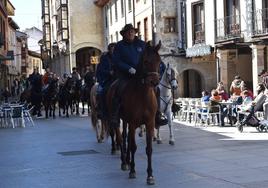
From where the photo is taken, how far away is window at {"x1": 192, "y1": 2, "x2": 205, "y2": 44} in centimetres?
3253

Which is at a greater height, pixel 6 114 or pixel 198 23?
pixel 198 23

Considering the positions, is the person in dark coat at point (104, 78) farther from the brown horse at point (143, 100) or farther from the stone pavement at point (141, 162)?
the brown horse at point (143, 100)

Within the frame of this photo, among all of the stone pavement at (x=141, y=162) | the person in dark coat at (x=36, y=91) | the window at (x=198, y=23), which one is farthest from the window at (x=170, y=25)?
the stone pavement at (x=141, y=162)

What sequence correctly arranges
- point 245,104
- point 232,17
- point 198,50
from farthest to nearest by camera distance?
point 198,50, point 232,17, point 245,104

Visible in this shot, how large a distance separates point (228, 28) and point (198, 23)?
3825 millimetres

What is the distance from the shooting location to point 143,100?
9.59 metres

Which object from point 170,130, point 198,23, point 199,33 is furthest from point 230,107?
point 198,23

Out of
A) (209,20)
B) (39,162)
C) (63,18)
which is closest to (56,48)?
(63,18)

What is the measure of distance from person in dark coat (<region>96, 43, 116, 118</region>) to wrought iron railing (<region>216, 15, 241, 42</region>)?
53.6ft

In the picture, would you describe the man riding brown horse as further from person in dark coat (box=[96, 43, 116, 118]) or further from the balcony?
the balcony

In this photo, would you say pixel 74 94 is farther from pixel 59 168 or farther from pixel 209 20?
pixel 59 168

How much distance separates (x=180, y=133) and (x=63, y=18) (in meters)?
43.9

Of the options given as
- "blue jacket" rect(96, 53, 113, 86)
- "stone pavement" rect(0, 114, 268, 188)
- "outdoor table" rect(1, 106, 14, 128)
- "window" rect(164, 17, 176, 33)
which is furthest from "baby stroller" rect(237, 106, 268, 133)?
"window" rect(164, 17, 176, 33)

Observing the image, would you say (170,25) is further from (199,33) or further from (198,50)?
(198,50)
